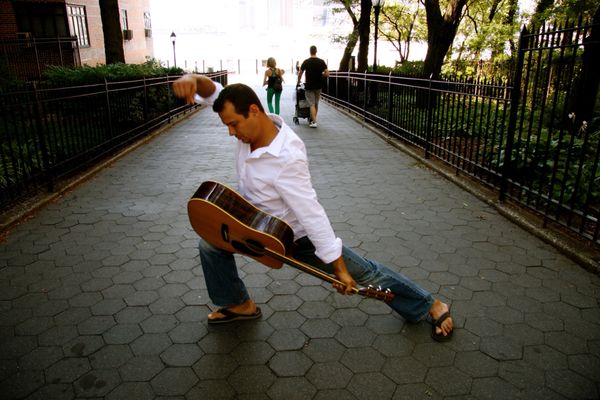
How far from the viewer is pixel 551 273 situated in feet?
12.0

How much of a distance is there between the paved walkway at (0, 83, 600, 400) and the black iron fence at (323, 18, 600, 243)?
1.99 ft

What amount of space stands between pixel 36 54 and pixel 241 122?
64.5 ft

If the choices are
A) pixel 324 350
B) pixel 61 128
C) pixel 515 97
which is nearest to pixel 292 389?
pixel 324 350

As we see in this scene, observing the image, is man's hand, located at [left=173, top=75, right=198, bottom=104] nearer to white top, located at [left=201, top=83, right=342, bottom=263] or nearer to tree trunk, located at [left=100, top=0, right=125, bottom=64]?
white top, located at [left=201, top=83, right=342, bottom=263]

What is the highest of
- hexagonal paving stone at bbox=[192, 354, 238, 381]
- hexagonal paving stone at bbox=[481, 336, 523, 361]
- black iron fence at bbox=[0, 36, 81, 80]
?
black iron fence at bbox=[0, 36, 81, 80]

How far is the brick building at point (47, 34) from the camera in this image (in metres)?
18.6

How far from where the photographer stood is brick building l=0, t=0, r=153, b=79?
1861 cm

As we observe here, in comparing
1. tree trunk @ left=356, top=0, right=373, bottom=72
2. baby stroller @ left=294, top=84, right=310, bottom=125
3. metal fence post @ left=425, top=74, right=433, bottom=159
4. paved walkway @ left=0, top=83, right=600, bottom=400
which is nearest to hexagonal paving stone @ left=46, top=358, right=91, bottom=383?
paved walkway @ left=0, top=83, right=600, bottom=400

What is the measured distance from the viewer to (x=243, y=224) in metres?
2.27

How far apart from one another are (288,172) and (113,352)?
1636mm

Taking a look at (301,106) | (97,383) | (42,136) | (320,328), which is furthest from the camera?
(301,106)

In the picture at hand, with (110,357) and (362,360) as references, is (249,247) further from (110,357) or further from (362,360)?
(110,357)

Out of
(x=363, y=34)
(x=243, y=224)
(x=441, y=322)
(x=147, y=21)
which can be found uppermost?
(x=147, y=21)

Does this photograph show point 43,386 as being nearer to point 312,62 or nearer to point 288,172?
point 288,172
